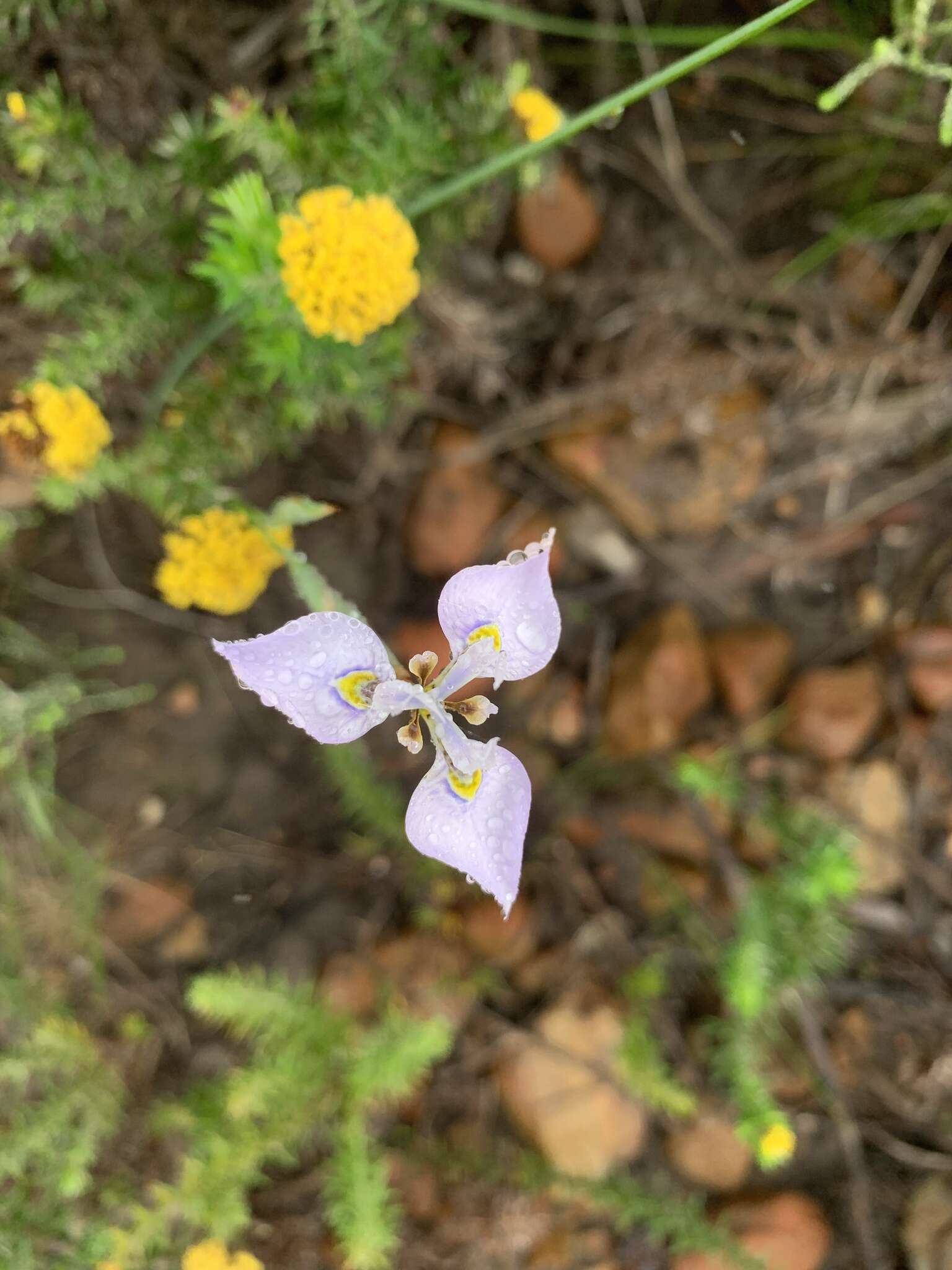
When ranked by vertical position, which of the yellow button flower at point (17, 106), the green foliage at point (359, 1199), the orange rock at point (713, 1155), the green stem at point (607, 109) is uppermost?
the yellow button flower at point (17, 106)

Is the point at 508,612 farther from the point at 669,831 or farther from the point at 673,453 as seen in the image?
the point at 669,831

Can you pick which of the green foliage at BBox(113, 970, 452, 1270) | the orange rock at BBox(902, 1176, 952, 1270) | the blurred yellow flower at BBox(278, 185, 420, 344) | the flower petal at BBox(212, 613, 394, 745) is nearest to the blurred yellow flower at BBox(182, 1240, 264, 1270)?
the green foliage at BBox(113, 970, 452, 1270)

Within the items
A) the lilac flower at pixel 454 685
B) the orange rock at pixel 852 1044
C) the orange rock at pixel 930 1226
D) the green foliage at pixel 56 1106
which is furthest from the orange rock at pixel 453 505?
the orange rock at pixel 930 1226

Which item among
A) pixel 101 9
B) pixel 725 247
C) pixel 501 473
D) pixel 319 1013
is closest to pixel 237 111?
pixel 101 9

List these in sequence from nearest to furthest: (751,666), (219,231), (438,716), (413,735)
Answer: (438,716)
(413,735)
(219,231)
(751,666)

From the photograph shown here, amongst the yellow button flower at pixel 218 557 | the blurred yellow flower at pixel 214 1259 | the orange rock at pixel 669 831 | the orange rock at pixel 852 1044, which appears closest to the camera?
the yellow button flower at pixel 218 557

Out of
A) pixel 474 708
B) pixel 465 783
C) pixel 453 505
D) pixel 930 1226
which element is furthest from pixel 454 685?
pixel 930 1226

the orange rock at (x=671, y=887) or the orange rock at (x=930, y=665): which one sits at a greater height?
the orange rock at (x=930, y=665)

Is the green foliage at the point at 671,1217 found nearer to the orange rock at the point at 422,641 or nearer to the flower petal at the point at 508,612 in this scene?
the orange rock at the point at 422,641
